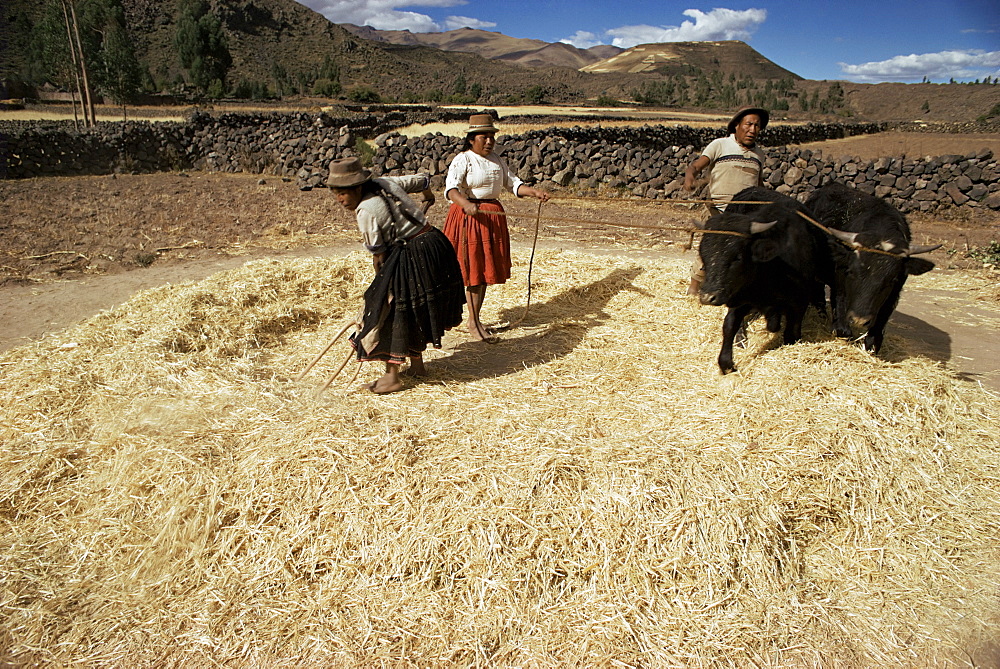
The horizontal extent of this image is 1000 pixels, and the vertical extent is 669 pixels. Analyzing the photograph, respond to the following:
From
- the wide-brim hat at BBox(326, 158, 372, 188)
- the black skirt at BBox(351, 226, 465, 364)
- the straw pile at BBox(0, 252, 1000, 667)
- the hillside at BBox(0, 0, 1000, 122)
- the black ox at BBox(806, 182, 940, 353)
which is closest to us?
the straw pile at BBox(0, 252, 1000, 667)

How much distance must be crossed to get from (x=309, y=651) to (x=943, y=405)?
13.7ft

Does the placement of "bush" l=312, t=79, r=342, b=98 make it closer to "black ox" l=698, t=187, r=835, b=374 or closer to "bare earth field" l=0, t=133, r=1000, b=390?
"bare earth field" l=0, t=133, r=1000, b=390

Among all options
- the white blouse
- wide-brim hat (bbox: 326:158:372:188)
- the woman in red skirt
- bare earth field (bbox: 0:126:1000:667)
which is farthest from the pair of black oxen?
wide-brim hat (bbox: 326:158:372:188)

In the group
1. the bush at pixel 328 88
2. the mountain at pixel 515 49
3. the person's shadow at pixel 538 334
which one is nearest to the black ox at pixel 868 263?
the person's shadow at pixel 538 334

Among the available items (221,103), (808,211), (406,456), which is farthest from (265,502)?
(221,103)

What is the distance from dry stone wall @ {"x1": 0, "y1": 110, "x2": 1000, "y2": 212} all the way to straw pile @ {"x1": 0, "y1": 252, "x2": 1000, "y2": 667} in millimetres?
9368

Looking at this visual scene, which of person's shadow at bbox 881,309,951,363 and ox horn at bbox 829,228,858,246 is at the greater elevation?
ox horn at bbox 829,228,858,246

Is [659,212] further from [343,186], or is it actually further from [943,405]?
[343,186]

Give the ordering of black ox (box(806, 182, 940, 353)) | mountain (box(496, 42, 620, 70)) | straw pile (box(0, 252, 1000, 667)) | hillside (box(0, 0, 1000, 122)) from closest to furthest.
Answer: straw pile (box(0, 252, 1000, 667)) → black ox (box(806, 182, 940, 353)) → hillside (box(0, 0, 1000, 122)) → mountain (box(496, 42, 620, 70))

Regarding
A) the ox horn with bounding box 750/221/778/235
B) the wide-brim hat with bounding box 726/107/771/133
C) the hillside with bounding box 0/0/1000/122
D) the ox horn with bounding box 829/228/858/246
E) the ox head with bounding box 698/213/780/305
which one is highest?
the hillside with bounding box 0/0/1000/122

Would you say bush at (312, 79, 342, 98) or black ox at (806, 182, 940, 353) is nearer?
black ox at (806, 182, 940, 353)

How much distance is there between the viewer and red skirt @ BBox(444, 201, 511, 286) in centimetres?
512

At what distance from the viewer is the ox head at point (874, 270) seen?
4.16 meters

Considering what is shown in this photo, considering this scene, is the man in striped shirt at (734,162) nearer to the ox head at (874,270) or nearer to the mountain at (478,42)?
the ox head at (874,270)
